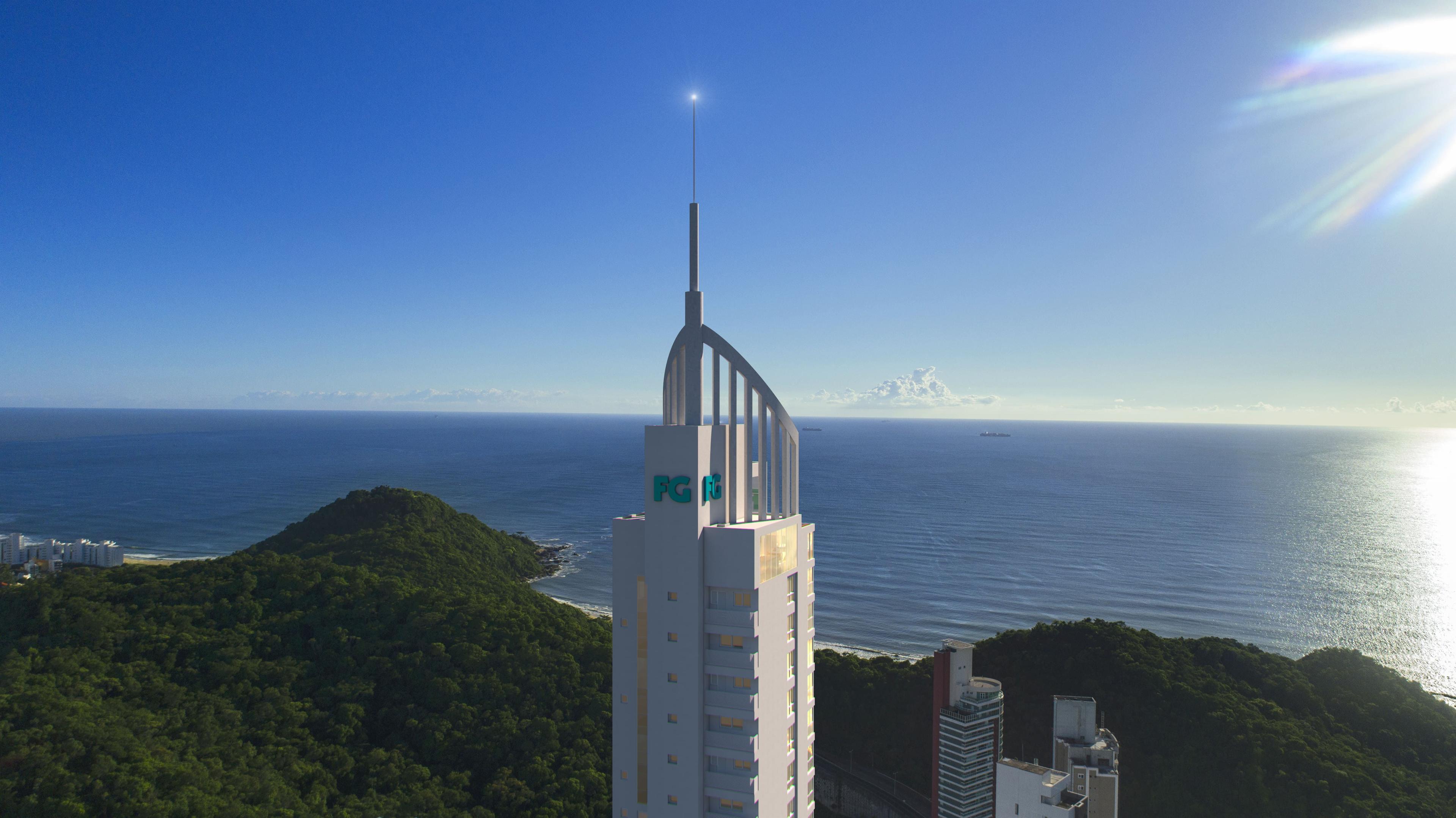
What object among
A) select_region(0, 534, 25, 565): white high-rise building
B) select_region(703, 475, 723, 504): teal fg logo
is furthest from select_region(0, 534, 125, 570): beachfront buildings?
select_region(703, 475, 723, 504): teal fg logo

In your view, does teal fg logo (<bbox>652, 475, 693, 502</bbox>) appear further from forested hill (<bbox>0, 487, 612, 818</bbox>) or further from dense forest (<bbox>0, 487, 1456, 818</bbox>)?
forested hill (<bbox>0, 487, 612, 818</bbox>)

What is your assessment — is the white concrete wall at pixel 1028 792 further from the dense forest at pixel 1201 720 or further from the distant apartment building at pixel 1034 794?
the dense forest at pixel 1201 720

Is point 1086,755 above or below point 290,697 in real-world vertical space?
below

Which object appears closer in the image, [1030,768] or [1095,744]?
[1030,768]

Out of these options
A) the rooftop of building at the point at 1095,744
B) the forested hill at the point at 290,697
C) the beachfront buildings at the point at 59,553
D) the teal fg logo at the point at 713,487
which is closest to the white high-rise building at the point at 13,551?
the beachfront buildings at the point at 59,553

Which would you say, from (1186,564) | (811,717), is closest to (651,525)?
(811,717)

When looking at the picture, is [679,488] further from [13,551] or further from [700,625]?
[13,551]

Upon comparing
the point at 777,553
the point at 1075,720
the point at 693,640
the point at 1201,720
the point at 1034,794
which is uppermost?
the point at 777,553

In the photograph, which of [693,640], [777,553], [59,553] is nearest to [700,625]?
[693,640]
